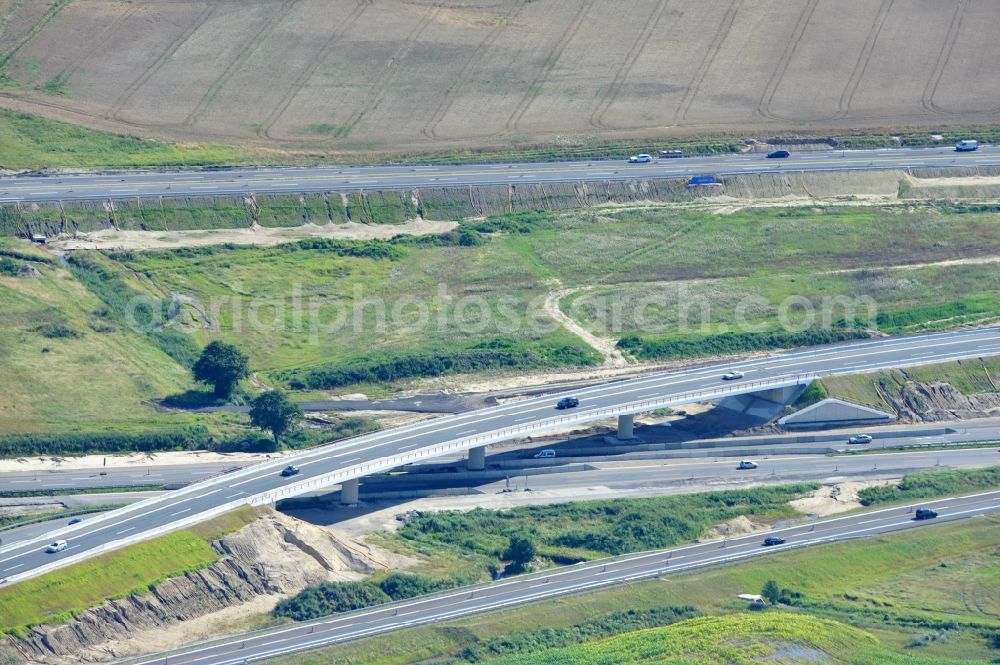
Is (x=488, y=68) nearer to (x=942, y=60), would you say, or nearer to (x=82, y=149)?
(x=82, y=149)

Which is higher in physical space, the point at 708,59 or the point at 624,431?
the point at 708,59

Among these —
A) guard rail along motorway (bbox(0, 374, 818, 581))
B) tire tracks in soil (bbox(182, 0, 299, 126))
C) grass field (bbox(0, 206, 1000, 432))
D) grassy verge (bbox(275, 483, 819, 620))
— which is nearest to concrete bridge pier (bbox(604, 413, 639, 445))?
guard rail along motorway (bbox(0, 374, 818, 581))

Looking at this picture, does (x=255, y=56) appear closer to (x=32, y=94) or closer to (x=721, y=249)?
(x=32, y=94)

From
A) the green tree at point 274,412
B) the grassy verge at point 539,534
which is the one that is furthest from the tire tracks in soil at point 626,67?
the grassy verge at point 539,534

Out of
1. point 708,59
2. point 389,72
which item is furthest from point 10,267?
point 708,59

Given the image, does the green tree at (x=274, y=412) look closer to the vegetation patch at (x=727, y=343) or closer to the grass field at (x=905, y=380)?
the vegetation patch at (x=727, y=343)
